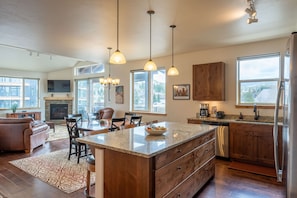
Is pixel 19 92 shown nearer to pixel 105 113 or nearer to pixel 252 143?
pixel 105 113

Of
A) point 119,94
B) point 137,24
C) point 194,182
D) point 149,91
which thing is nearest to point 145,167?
point 194,182

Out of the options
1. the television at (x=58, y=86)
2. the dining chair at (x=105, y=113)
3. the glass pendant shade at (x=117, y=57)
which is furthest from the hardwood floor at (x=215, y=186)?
the television at (x=58, y=86)

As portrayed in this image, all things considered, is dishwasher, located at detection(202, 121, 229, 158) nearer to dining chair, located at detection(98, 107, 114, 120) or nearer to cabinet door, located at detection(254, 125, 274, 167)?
cabinet door, located at detection(254, 125, 274, 167)

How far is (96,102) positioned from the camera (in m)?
8.83

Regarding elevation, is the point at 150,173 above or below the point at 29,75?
below

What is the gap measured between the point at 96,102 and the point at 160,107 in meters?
3.62

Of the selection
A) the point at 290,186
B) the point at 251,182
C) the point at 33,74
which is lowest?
the point at 251,182

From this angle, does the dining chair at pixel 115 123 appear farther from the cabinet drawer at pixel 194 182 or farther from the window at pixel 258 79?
the window at pixel 258 79

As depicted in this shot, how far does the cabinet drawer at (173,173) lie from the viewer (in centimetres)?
196

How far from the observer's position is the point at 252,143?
417 cm

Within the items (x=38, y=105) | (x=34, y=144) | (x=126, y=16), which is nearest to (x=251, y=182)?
(x=126, y=16)

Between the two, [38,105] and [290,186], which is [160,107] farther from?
[38,105]

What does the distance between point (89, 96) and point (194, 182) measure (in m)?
7.47

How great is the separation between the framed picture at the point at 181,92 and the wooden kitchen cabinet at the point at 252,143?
5.65ft
